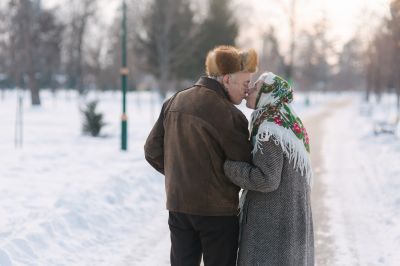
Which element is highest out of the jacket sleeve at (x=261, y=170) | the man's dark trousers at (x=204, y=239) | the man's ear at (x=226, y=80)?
the man's ear at (x=226, y=80)

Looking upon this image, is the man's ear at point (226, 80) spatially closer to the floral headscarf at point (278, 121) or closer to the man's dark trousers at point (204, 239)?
the floral headscarf at point (278, 121)

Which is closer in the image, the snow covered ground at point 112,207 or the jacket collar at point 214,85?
the jacket collar at point 214,85

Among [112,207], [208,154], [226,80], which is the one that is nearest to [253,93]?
[226,80]

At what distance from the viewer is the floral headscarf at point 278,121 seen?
9.22 feet

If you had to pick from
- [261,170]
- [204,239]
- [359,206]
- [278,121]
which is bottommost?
[359,206]

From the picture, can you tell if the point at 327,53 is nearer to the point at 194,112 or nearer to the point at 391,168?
the point at 391,168

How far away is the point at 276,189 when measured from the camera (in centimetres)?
286

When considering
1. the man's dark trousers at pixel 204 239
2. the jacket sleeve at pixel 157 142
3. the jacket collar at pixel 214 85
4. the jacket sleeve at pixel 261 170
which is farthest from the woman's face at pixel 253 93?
the man's dark trousers at pixel 204 239

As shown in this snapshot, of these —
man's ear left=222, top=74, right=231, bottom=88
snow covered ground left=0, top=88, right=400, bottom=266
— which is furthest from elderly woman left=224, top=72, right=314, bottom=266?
snow covered ground left=0, top=88, right=400, bottom=266

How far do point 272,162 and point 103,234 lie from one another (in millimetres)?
3669

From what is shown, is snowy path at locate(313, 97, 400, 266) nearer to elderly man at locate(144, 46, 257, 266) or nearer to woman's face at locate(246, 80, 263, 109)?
elderly man at locate(144, 46, 257, 266)

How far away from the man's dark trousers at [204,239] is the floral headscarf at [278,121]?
0.47 metres

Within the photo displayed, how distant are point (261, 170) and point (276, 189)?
7.4 inches

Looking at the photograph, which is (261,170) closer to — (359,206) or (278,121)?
(278,121)
